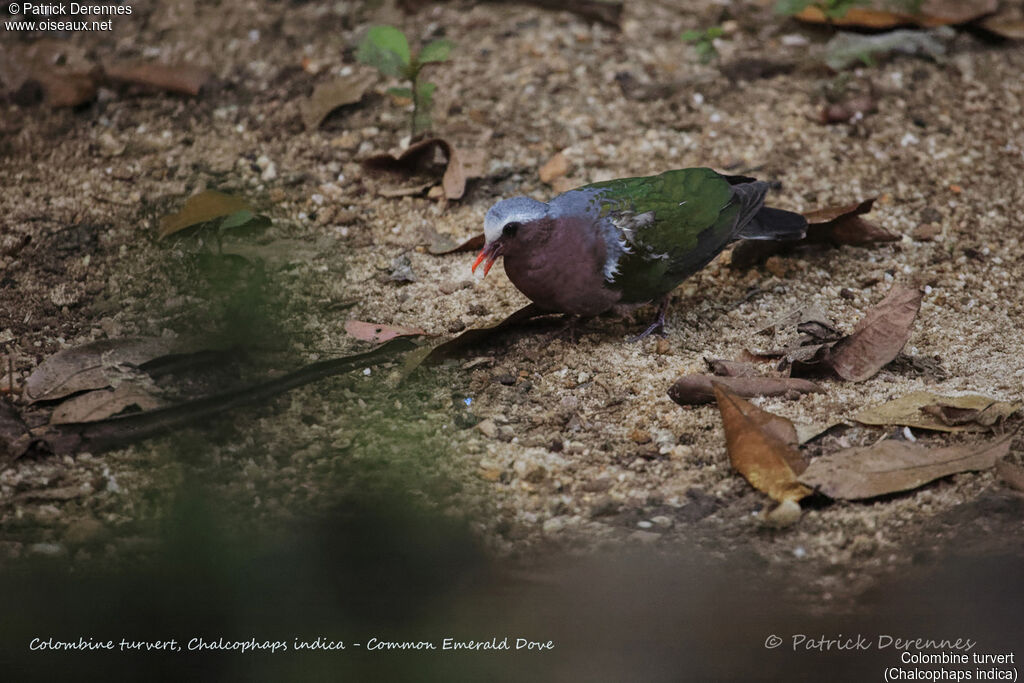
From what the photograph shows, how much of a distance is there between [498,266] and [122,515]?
1929mm

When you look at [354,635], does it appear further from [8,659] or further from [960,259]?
[960,259]

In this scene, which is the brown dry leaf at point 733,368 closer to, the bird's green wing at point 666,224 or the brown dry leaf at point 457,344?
the bird's green wing at point 666,224

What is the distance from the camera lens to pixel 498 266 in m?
4.11

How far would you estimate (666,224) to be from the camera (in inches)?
143

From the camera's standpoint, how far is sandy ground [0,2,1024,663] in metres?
2.70

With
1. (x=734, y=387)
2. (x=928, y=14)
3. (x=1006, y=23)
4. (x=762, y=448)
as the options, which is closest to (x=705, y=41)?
(x=928, y=14)

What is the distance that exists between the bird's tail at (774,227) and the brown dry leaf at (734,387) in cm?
76

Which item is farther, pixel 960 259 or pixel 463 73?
pixel 463 73

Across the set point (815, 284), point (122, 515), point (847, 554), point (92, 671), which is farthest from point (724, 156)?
point (92, 671)

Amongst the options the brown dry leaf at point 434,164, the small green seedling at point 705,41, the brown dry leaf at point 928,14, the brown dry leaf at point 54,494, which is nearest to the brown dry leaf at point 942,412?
the brown dry leaf at point 434,164

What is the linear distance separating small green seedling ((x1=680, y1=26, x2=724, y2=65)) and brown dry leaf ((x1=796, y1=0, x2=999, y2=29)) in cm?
62

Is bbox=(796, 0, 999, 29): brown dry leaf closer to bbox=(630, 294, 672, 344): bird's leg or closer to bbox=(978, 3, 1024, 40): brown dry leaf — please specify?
bbox=(978, 3, 1024, 40): brown dry leaf

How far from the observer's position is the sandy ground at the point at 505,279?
270 centimetres

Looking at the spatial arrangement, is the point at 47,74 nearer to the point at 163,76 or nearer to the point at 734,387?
the point at 163,76
